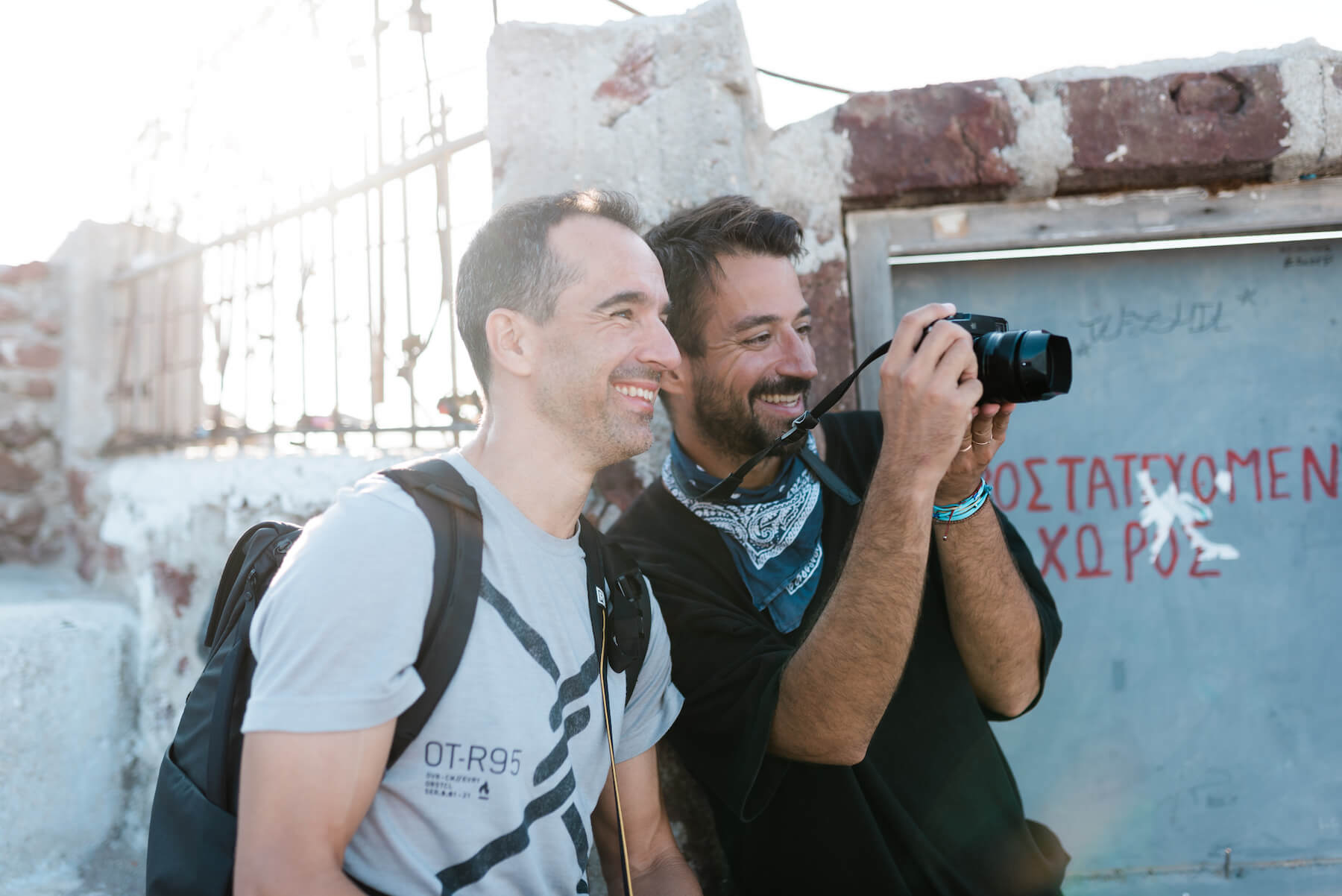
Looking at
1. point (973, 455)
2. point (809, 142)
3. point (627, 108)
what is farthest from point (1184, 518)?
point (627, 108)

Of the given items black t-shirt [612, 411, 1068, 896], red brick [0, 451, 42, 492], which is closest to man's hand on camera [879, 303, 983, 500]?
black t-shirt [612, 411, 1068, 896]

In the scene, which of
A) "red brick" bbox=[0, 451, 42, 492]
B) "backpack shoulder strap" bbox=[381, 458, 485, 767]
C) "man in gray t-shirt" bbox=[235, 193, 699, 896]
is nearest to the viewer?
"man in gray t-shirt" bbox=[235, 193, 699, 896]

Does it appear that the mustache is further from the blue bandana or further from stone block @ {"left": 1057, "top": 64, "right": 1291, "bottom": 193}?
stone block @ {"left": 1057, "top": 64, "right": 1291, "bottom": 193}

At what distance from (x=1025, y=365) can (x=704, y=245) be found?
749 mm

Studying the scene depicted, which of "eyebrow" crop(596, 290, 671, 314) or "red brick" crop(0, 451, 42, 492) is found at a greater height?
"eyebrow" crop(596, 290, 671, 314)

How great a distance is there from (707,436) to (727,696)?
56cm

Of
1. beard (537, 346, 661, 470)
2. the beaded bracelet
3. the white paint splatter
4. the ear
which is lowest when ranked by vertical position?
the white paint splatter

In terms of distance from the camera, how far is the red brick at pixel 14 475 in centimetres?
322

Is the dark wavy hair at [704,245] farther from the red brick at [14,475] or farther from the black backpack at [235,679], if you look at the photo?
the red brick at [14,475]

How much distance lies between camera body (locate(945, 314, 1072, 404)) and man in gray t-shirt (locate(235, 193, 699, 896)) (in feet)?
1.72

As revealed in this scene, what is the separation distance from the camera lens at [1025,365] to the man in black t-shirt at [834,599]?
34 mm

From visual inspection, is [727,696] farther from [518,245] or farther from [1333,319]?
[1333,319]

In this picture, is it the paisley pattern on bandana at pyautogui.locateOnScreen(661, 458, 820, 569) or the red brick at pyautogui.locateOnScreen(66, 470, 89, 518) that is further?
the red brick at pyautogui.locateOnScreen(66, 470, 89, 518)

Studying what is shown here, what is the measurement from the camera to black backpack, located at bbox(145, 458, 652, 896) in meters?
1.07
